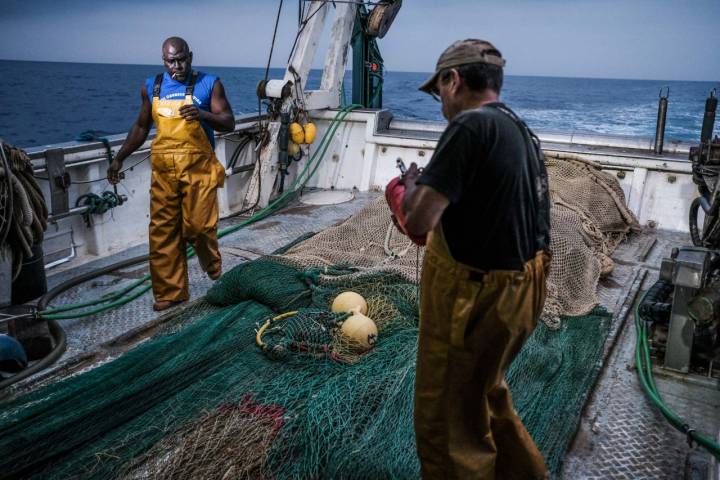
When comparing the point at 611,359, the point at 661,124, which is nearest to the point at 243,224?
the point at 611,359

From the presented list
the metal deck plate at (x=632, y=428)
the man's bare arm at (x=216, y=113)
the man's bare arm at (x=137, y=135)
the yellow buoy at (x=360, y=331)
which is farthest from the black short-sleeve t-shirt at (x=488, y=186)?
the man's bare arm at (x=137, y=135)

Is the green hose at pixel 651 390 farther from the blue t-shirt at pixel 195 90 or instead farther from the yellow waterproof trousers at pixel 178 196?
the blue t-shirt at pixel 195 90

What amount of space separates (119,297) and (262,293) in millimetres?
1177

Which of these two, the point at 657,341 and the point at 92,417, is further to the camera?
the point at 657,341

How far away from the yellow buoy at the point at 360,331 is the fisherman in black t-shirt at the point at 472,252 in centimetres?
120

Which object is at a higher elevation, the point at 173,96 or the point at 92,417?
the point at 173,96

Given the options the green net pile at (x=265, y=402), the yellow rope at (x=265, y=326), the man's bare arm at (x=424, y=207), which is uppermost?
the man's bare arm at (x=424, y=207)

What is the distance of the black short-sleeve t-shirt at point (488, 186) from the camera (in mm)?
1822

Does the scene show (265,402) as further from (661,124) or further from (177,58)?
(661,124)

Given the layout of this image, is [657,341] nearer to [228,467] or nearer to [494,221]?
[494,221]

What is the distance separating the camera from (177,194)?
4.22 m

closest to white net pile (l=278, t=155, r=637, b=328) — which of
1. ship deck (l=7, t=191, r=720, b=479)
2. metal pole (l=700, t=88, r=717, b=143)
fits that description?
ship deck (l=7, t=191, r=720, b=479)

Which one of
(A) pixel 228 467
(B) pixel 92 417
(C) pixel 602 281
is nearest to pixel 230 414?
(A) pixel 228 467

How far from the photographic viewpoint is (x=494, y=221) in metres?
1.94
